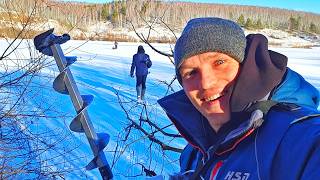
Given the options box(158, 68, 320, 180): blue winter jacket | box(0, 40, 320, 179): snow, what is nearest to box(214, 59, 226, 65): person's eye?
box(158, 68, 320, 180): blue winter jacket

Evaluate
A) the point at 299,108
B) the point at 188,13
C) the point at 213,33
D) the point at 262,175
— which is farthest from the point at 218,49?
the point at 188,13

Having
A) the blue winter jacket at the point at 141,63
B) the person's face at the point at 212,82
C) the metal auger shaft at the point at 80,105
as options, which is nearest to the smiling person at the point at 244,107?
the person's face at the point at 212,82

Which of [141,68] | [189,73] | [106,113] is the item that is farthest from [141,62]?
[189,73]

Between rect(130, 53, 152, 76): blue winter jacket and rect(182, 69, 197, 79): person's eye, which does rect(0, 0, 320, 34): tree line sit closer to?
rect(182, 69, 197, 79): person's eye

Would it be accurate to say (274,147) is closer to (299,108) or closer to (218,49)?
(299,108)

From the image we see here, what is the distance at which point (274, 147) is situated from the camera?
110 centimetres

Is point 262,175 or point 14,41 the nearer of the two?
point 262,175

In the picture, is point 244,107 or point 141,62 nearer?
point 244,107

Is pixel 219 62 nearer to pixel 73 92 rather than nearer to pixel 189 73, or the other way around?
pixel 189 73

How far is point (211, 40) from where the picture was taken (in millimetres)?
1432

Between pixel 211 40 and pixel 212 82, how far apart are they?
16cm

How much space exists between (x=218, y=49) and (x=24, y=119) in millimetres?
3265

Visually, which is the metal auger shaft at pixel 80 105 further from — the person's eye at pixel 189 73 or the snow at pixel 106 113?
the snow at pixel 106 113

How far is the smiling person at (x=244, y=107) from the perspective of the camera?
1.08 metres
